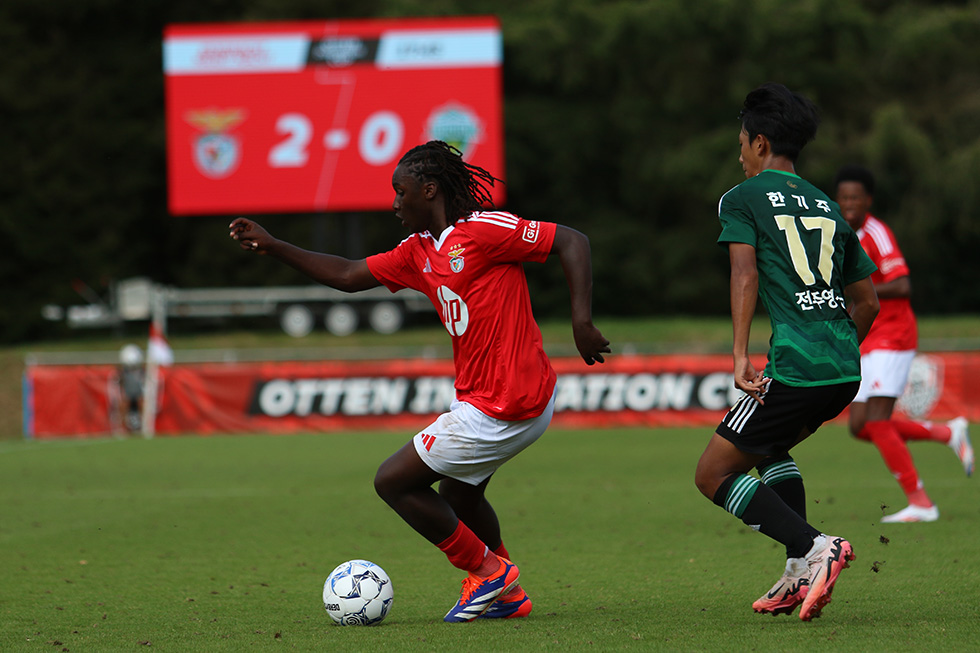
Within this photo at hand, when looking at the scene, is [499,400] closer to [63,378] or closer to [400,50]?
[63,378]

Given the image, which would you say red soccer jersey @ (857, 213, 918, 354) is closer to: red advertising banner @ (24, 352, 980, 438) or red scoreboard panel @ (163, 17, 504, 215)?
red advertising banner @ (24, 352, 980, 438)

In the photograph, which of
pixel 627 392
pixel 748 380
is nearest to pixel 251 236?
pixel 748 380

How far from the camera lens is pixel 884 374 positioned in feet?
26.9

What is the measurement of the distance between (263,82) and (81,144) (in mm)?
18200

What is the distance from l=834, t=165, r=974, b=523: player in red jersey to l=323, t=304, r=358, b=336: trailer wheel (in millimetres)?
21920

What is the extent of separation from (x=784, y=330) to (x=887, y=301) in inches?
162

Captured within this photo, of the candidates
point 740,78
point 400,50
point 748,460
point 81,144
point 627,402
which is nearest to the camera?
point 748,460

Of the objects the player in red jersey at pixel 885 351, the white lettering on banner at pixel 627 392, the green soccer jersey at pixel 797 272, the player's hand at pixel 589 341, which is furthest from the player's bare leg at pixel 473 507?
the white lettering on banner at pixel 627 392

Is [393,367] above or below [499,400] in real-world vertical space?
Result: below

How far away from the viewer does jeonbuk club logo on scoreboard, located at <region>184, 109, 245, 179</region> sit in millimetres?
26125

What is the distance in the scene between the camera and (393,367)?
20344 millimetres

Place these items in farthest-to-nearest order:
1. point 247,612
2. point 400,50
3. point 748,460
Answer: point 400,50, point 247,612, point 748,460

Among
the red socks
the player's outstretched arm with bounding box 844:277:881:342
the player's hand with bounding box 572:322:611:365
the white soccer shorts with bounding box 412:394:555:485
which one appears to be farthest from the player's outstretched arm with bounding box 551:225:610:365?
the red socks

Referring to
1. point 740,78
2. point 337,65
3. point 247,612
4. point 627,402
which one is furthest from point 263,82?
point 247,612
